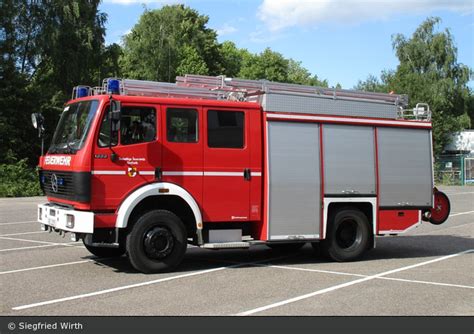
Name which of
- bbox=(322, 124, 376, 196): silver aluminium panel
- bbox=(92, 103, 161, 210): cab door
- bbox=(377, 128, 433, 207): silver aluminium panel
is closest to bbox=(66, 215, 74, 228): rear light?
bbox=(92, 103, 161, 210): cab door

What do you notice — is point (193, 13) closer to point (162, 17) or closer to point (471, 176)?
point (162, 17)

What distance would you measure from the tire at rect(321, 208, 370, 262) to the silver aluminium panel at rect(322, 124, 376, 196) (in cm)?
42

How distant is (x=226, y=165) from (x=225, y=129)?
23.1 inches

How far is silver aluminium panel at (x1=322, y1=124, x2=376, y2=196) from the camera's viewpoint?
1000 centimetres

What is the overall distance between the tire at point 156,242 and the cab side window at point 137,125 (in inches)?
44.0

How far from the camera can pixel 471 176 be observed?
48312 mm

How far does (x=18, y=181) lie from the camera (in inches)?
1198

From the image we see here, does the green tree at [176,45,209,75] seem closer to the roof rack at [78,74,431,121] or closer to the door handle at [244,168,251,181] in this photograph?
the roof rack at [78,74,431,121]

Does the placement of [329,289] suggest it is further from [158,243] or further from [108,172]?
[108,172]

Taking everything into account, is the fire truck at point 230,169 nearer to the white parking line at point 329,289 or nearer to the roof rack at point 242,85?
the roof rack at point 242,85

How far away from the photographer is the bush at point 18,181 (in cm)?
2893

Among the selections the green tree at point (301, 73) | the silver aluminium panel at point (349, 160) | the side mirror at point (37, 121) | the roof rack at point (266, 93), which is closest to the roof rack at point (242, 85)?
the roof rack at point (266, 93)

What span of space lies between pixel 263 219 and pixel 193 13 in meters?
60.0
